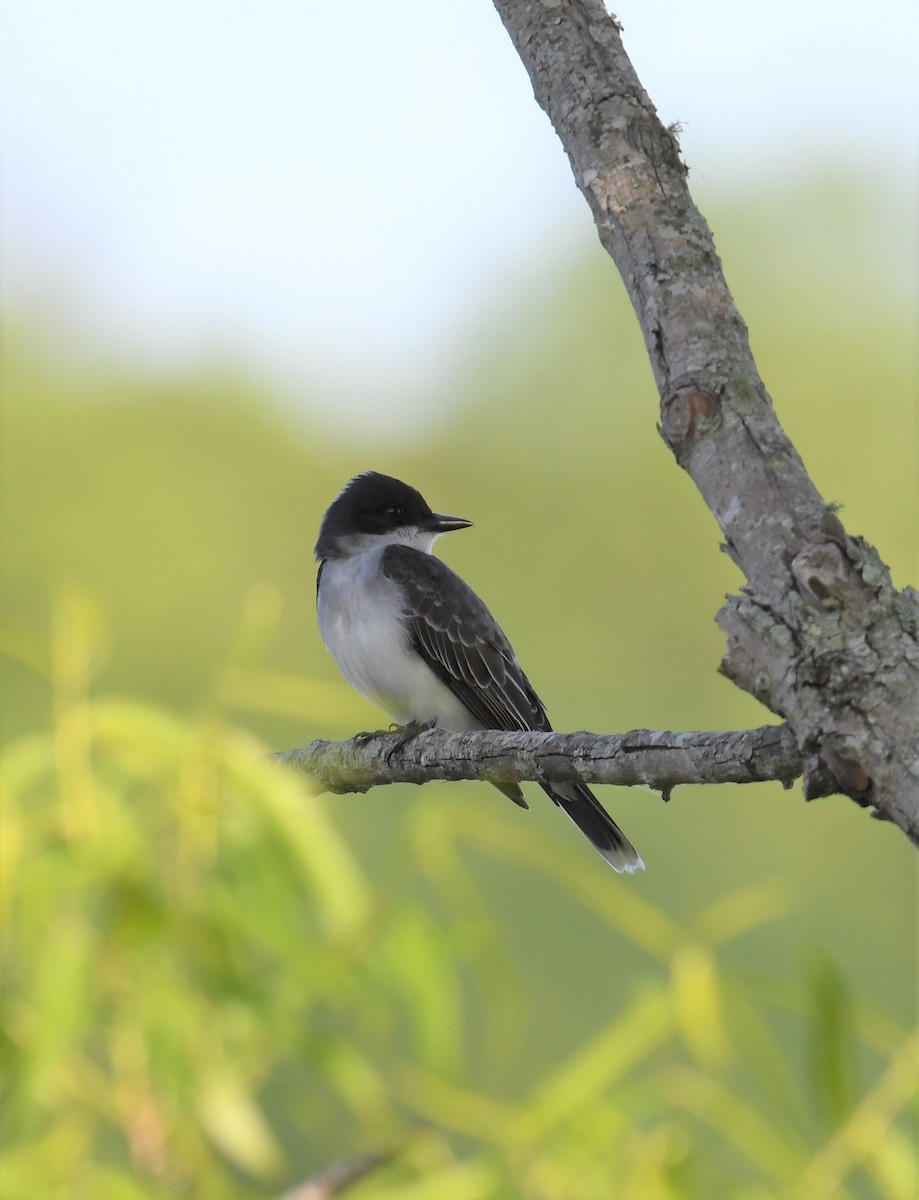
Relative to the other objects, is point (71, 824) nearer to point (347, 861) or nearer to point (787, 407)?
point (347, 861)

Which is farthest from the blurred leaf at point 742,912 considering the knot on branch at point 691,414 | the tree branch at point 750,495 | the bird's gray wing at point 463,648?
the bird's gray wing at point 463,648

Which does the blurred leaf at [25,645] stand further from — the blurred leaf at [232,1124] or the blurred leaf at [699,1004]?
the blurred leaf at [699,1004]

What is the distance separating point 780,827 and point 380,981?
10.7m

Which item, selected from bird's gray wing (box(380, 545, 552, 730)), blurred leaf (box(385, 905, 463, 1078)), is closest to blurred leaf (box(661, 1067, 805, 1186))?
blurred leaf (box(385, 905, 463, 1078))

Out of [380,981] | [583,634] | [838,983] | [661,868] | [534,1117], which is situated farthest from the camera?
[583,634]

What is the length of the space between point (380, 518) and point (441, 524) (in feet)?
0.75

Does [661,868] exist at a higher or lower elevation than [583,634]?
lower

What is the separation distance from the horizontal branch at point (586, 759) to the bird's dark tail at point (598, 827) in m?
1.25

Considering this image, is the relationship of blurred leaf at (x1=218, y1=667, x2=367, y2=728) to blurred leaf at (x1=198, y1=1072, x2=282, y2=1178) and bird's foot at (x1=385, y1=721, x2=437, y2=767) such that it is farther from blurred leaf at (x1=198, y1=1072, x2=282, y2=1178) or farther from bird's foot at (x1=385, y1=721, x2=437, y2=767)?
bird's foot at (x1=385, y1=721, x2=437, y2=767)

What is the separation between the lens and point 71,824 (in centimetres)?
179

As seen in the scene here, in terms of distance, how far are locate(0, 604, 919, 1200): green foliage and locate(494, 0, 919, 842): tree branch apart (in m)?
0.41

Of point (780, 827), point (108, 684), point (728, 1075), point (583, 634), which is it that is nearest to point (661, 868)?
point (780, 827)

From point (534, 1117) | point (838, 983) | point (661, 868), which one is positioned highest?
point (838, 983)

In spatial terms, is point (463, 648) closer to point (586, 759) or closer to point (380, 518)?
point (380, 518)
